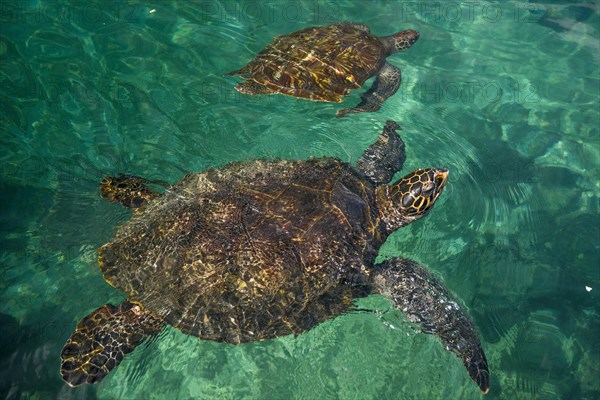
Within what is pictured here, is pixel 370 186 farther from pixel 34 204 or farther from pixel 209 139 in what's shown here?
pixel 34 204

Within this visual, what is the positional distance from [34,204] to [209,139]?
2.49m

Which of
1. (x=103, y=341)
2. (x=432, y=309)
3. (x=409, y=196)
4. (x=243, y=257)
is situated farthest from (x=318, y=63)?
(x=103, y=341)

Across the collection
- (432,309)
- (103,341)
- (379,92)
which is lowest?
(432,309)

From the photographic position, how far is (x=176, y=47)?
7625 millimetres

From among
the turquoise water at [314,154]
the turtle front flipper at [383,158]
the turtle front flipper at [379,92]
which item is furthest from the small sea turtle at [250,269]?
the turtle front flipper at [379,92]

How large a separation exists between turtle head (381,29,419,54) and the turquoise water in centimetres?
48

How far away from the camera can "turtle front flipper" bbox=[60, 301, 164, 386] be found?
4.18 m

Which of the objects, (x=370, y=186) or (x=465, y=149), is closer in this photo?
(x=370, y=186)

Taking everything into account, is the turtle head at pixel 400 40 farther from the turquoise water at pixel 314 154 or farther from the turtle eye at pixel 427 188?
the turtle eye at pixel 427 188

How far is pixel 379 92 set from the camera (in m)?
7.11

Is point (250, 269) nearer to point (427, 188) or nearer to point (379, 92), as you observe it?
point (427, 188)

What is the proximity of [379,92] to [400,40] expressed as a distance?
4.91 ft

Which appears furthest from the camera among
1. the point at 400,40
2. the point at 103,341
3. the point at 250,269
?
the point at 400,40

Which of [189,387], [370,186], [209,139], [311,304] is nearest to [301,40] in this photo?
[209,139]
